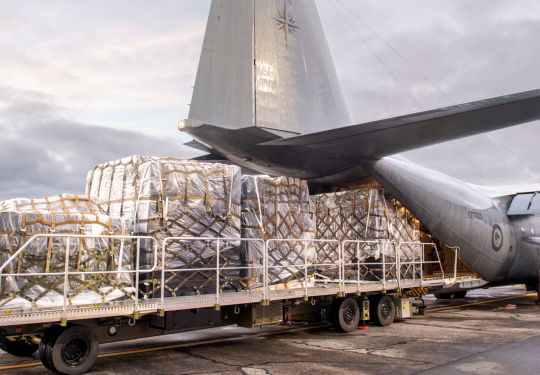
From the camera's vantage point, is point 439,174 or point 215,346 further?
point 439,174

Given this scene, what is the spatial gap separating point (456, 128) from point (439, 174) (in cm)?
473

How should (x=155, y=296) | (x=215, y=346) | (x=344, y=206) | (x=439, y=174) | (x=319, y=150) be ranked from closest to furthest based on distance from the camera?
1. (x=155, y=296)
2. (x=215, y=346)
3. (x=319, y=150)
4. (x=344, y=206)
5. (x=439, y=174)

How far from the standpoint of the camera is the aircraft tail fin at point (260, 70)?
11086 millimetres

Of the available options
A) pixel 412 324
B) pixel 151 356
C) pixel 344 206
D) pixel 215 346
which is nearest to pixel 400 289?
pixel 412 324

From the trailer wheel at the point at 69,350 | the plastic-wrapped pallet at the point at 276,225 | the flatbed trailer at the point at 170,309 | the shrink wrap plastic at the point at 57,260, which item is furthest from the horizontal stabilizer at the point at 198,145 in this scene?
the trailer wheel at the point at 69,350

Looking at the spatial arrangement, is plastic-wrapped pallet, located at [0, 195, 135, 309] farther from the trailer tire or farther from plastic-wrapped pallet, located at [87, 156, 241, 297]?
plastic-wrapped pallet, located at [87, 156, 241, 297]

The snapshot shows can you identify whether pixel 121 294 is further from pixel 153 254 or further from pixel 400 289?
pixel 400 289

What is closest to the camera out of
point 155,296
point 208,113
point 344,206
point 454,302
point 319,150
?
point 155,296

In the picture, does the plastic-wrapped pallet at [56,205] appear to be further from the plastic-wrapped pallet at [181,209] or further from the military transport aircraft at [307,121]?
the military transport aircraft at [307,121]

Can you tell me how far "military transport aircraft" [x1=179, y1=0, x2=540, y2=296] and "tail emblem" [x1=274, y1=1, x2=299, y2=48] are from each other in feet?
0.10

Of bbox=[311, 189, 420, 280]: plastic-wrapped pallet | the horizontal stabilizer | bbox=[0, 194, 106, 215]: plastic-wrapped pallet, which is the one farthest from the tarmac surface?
the horizontal stabilizer

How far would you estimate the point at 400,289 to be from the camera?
1155cm

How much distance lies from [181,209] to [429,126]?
6346mm

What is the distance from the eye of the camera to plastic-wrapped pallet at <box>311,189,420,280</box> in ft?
42.4
